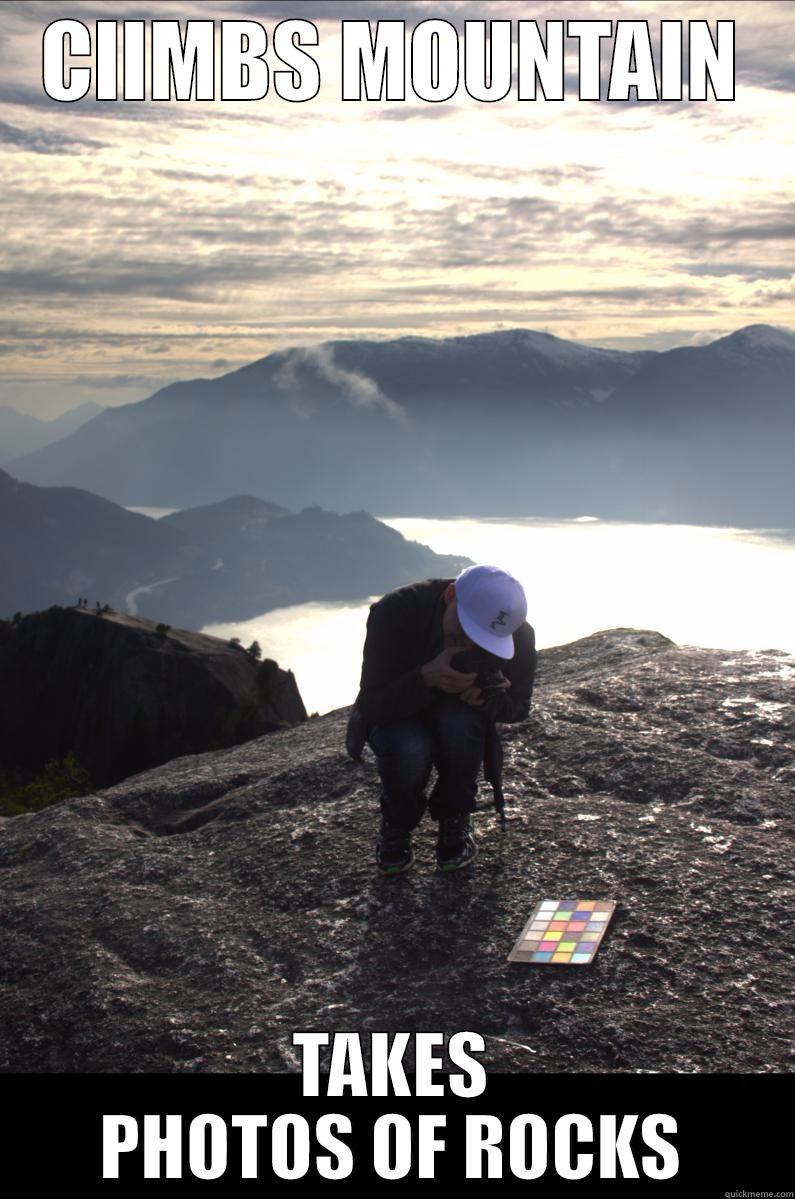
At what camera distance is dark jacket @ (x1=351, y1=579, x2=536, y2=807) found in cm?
741

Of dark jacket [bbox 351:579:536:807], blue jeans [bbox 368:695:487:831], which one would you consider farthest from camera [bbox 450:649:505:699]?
blue jeans [bbox 368:695:487:831]

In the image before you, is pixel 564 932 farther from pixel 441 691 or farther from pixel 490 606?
pixel 490 606

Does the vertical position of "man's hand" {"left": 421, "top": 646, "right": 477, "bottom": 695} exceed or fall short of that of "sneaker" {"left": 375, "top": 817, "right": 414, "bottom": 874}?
it exceeds it

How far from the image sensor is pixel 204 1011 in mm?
6879

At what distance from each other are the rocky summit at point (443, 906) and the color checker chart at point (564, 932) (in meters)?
0.08

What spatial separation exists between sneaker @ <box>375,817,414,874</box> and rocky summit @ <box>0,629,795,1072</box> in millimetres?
125

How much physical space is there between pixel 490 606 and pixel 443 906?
224cm

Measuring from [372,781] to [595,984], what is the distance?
4020 mm

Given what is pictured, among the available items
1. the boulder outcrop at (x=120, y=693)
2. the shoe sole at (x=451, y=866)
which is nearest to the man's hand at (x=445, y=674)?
the shoe sole at (x=451, y=866)

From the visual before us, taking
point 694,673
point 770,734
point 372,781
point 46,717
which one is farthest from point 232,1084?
point 46,717

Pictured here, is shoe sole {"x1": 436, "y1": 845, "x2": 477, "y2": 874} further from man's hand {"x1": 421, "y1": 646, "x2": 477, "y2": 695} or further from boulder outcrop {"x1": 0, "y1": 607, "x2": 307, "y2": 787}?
boulder outcrop {"x1": 0, "y1": 607, "x2": 307, "y2": 787}

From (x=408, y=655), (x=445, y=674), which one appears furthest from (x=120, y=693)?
(x=445, y=674)

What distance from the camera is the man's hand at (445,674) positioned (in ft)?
23.7

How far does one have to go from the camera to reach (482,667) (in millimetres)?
7391
